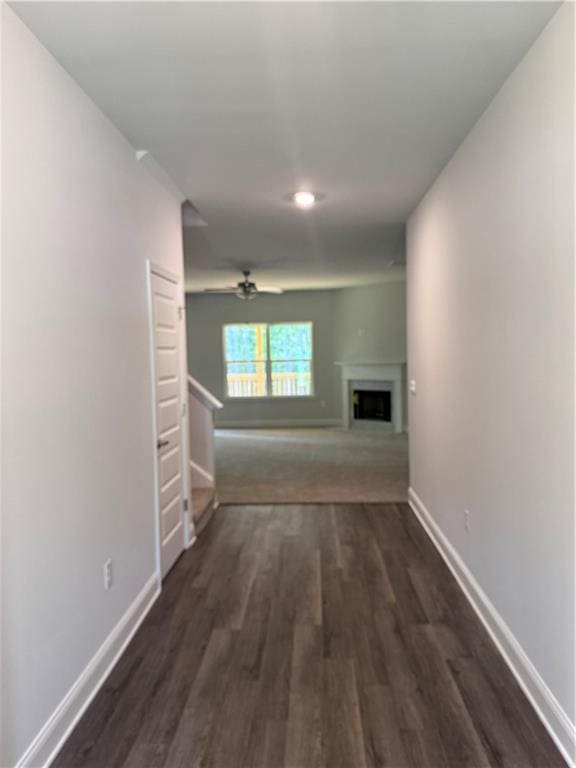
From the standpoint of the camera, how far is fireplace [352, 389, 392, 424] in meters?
9.62

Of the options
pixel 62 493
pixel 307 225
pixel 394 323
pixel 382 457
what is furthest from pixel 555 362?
pixel 394 323

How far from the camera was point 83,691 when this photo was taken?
213 cm

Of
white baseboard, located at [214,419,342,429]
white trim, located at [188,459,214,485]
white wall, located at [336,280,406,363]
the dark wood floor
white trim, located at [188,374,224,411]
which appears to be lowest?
the dark wood floor

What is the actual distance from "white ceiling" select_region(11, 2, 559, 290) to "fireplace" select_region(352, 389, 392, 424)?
6.01m

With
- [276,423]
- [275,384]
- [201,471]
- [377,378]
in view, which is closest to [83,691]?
[201,471]

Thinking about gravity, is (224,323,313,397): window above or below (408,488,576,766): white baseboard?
above

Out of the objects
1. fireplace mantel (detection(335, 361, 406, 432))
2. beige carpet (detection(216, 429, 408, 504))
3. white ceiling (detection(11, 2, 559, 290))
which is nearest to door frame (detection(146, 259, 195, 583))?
white ceiling (detection(11, 2, 559, 290))

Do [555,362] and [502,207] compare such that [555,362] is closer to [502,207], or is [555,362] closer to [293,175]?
[502,207]

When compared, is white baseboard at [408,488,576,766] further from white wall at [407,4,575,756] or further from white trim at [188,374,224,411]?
white trim at [188,374,224,411]

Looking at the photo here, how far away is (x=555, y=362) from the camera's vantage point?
186 centimetres

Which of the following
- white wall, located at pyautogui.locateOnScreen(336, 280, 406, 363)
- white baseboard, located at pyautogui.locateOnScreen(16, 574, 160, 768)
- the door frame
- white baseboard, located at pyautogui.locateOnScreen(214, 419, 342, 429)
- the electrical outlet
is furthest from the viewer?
white baseboard, located at pyautogui.locateOnScreen(214, 419, 342, 429)

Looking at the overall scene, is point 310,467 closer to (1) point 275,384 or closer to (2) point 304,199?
(2) point 304,199

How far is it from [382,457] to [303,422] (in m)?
3.49

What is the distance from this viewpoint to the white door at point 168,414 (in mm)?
3291
